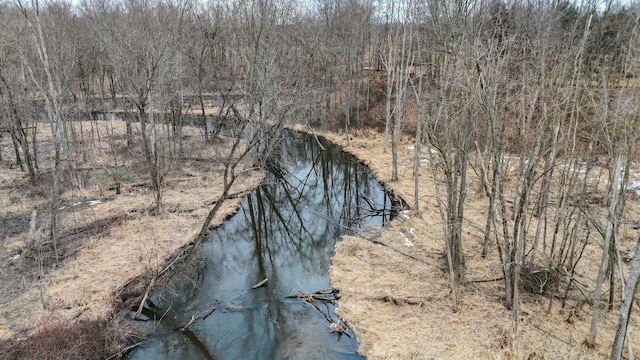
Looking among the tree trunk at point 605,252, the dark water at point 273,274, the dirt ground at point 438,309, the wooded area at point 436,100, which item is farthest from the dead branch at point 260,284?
the tree trunk at point 605,252

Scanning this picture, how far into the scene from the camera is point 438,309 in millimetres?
10914

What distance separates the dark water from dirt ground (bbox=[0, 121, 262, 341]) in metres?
1.37

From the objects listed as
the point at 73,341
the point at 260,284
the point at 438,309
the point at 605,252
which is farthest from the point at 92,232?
the point at 605,252

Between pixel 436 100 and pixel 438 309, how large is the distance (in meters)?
6.17

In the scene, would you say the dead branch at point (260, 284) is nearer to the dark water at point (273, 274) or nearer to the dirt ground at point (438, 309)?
the dark water at point (273, 274)

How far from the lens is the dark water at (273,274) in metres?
10.6

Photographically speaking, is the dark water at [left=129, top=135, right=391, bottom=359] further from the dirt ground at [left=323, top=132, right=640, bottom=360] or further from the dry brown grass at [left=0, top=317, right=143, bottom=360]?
the dirt ground at [left=323, top=132, right=640, bottom=360]

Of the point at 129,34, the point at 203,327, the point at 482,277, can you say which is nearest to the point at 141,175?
the point at 129,34

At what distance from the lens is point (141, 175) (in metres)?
22.0

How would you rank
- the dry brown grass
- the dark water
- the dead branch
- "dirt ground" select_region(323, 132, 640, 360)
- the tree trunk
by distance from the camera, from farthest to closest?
the dead branch → the dark water → "dirt ground" select_region(323, 132, 640, 360) → the dry brown grass → the tree trunk

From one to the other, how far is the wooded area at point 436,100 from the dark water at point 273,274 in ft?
8.10

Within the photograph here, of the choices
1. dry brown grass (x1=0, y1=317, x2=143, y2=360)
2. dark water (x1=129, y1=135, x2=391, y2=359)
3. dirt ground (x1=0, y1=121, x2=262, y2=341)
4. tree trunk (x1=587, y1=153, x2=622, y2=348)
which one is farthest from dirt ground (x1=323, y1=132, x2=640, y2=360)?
dirt ground (x1=0, y1=121, x2=262, y2=341)

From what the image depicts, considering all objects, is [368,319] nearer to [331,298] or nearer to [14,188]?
[331,298]

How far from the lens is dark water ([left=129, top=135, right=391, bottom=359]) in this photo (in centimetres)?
1062
